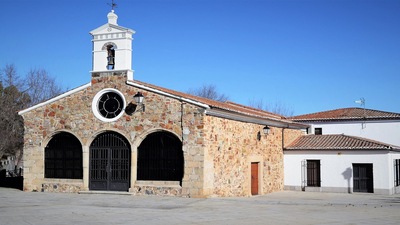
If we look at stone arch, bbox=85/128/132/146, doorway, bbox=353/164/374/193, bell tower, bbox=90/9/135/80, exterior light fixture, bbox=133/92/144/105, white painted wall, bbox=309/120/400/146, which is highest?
bell tower, bbox=90/9/135/80

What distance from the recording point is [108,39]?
23.2 m

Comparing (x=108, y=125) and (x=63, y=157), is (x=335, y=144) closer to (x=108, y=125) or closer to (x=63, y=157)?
(x=108, y=125)

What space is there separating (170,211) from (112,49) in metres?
9.69

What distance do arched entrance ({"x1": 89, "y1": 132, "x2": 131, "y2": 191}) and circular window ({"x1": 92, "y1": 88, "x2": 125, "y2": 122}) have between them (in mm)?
806

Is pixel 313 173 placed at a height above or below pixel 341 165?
below

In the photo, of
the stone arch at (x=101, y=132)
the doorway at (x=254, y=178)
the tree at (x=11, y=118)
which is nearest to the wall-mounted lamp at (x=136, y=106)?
the stone arch at (x=101, y=132)

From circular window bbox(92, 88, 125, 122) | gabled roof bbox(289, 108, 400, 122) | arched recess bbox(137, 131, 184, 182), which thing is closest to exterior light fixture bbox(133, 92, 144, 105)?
circular window bbox(92, 88, 125, 122)

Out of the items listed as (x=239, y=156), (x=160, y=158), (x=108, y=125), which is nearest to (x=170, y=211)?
(x=160, y=158)

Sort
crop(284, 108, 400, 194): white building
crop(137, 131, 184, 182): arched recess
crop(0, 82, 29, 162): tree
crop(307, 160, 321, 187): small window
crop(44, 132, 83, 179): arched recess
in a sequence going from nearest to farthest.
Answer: crop(137, 131, 184, 182): arched recess → crop(44, 132, 83, 179): arched recess → crop(284, 108, 400, 194): white building → crop(307, 160, 321, 187): small window → crop(0, 82, 29, 162): tree

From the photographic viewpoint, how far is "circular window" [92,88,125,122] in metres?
22.8

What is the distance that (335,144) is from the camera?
2845 cm

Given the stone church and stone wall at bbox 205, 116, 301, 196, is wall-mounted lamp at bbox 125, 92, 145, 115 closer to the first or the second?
the stone church

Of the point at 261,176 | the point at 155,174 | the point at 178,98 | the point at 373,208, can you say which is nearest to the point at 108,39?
the point at 178,98

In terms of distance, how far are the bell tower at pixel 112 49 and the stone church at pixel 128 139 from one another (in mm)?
45
